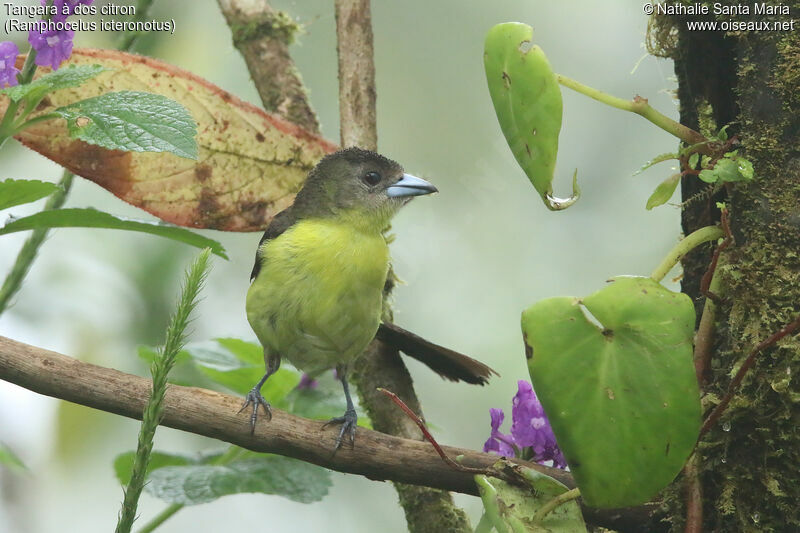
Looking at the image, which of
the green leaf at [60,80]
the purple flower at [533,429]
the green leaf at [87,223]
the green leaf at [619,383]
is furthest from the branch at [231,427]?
the green leaf at [60,80]

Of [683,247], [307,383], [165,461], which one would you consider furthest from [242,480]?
[683,247]

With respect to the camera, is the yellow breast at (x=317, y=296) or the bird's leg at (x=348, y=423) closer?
the bird's leg at (x=348, y=423)

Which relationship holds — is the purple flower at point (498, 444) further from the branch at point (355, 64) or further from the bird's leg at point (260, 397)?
the branch at point (355, 64)

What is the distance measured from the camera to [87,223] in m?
1.74

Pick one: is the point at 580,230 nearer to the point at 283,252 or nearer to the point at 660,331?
the point at 283,252

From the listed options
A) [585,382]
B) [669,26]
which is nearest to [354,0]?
[669,26]

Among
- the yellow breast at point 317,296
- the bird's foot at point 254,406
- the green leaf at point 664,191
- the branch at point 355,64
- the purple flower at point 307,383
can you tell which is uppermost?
the branch at point 355,64

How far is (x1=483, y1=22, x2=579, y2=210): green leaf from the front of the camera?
4.69 feet

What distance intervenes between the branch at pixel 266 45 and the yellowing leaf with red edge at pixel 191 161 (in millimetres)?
374

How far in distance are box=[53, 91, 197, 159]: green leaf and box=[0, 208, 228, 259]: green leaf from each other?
179 mm

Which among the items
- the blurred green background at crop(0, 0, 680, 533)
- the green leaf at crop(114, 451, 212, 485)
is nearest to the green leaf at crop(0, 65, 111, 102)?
the green leaf at crop(114, 451, 212, 485)

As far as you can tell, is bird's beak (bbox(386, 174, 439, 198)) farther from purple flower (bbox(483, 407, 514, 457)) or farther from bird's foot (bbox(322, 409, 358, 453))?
purple flower (bbox(483, 407, 514, 457))

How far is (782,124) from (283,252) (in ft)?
4.67

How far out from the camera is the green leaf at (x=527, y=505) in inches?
59.2
